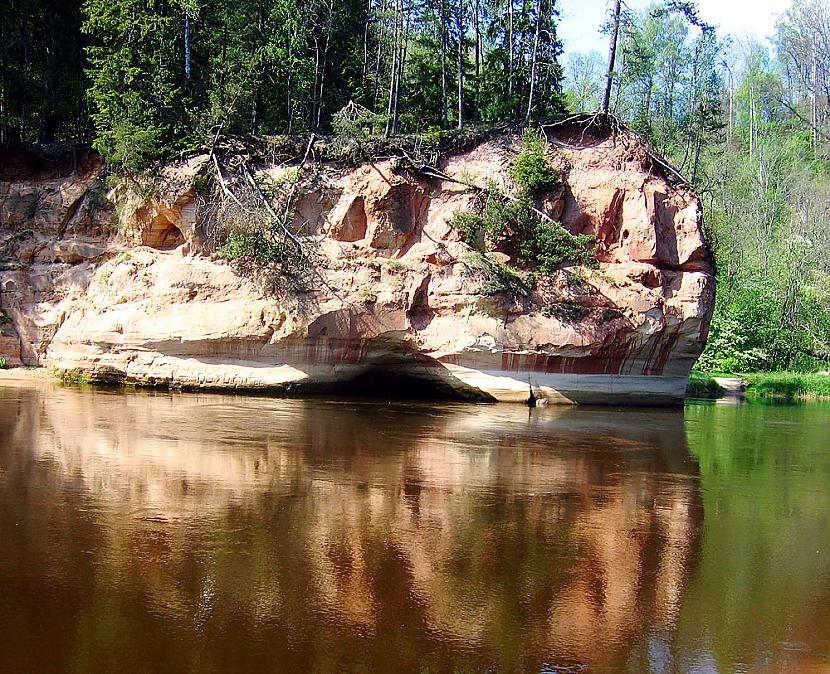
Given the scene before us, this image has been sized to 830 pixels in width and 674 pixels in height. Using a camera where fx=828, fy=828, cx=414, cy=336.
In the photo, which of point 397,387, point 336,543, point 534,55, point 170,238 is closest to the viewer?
point 336,543

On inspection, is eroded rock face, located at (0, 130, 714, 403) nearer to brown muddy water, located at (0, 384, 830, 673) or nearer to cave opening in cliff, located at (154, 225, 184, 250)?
cave opening in cliff, located at (154, 225, 184, 250)

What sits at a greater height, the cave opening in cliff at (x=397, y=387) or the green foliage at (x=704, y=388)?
the cave opening in cliff at (x=397, y=387)

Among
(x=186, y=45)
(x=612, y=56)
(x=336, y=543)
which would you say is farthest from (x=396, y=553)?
(x=186, y=45)

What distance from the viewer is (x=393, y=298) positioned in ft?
73.8

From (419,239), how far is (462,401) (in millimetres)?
4929

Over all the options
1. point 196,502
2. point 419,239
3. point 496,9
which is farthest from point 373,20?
point 196,502

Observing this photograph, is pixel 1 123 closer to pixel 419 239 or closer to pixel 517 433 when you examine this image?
pixel 419 239

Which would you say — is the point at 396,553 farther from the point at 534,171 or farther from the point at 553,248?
the point at 534,171

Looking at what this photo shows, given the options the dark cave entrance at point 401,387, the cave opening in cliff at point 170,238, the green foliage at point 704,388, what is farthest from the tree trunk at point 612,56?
the cave opening in cliff at point 170,238

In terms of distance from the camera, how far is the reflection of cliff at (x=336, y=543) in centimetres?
572

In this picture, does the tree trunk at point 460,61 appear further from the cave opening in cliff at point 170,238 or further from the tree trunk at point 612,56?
the cave opening in cliff at point 170,238

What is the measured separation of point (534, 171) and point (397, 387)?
746 cm

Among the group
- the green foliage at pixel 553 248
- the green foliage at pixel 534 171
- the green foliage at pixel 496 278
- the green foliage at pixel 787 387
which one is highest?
the green foliage at pixel 534 171

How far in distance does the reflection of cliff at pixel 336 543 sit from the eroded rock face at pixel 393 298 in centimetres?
666
